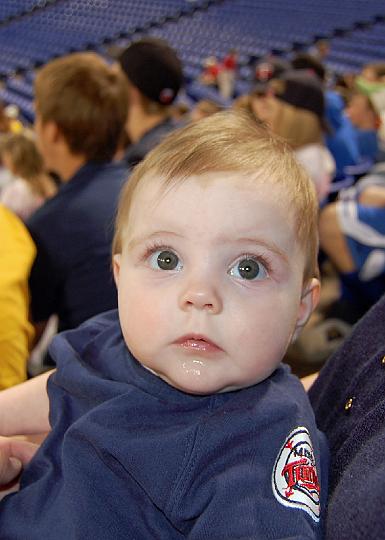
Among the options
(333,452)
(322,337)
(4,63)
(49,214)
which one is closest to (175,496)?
(333,452)

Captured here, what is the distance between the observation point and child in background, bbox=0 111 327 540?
67 centimetres

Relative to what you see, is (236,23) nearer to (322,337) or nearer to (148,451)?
(322,337)

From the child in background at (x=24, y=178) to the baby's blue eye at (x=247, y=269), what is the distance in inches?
88.9

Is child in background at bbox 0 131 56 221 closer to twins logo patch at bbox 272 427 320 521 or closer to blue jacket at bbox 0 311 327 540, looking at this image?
blue jacket at bbox 0 311 327 540

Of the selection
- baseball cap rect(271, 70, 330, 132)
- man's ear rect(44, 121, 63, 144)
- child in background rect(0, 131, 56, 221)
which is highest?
man's ear rect(44, 121, 63, 144)

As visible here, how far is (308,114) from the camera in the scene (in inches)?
118

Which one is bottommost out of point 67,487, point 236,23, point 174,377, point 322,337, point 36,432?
point 236,23

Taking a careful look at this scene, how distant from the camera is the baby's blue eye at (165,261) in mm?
718

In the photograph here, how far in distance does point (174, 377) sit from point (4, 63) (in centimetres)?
1149

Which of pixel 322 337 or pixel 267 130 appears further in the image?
pixel 322 337

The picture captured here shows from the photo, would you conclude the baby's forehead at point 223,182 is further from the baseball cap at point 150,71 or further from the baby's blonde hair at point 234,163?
the baseball cap at point 150,71

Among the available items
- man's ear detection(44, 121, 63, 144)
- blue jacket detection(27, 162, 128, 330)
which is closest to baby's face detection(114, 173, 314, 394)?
blue jacket detection(27, 162, 128, 330)

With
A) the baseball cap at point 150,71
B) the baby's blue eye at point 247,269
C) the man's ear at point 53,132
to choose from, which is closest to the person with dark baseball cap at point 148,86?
the baseball cap at point 150,71

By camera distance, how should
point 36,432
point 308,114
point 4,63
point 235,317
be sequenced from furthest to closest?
point 4,63 → point 308,114 → point 36,432 → point 235,317
